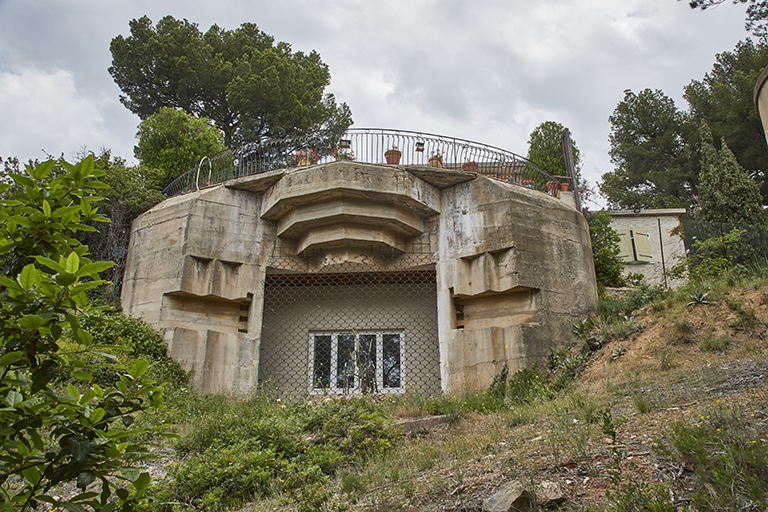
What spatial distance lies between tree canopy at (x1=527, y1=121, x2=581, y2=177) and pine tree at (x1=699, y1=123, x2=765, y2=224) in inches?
148

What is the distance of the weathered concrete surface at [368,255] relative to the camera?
9.20 m

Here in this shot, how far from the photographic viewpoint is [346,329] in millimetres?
10977

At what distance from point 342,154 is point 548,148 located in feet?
24.7

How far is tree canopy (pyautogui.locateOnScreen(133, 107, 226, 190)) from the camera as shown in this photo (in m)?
13.7

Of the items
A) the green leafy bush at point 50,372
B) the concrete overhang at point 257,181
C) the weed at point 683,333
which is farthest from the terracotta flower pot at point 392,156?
the green leafy bush at point 50,372

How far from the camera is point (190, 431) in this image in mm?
6004

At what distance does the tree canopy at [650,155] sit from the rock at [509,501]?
19624 millimetres

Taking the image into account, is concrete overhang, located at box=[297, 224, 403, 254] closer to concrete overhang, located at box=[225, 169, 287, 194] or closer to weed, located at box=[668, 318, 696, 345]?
concrete overhang, located at box=[225, 169, 287, 194]

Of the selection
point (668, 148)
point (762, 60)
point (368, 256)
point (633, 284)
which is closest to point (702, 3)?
point (633, 284)

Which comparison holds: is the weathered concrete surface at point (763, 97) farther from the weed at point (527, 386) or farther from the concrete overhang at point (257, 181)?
the concrete overhang at point (257, 181)

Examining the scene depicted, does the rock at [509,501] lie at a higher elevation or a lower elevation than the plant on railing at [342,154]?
lower

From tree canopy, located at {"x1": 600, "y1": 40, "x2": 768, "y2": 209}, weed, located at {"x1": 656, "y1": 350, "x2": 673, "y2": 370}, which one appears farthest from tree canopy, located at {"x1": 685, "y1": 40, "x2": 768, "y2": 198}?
weed, located at {"x1": 656, "y1": 350, "x2": 673, "y2": 370}

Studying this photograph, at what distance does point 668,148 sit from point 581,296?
16463 millimetres

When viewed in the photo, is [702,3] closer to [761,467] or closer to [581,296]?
[581,296]
